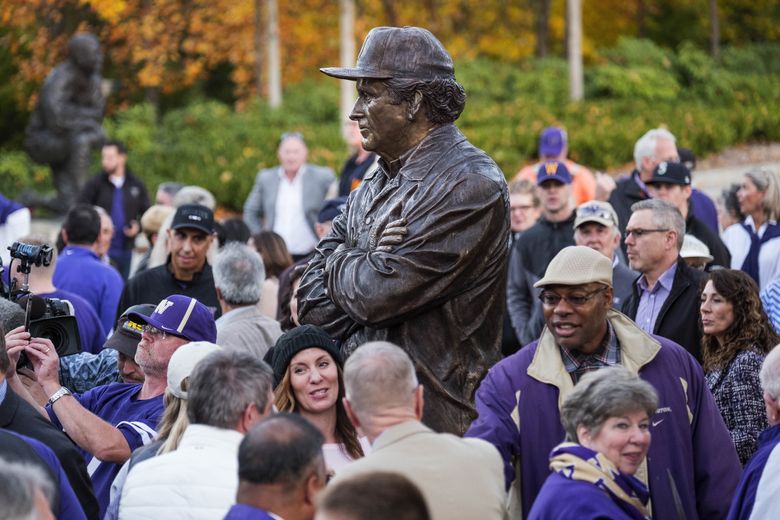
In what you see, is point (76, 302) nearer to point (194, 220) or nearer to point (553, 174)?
point (194, 220)

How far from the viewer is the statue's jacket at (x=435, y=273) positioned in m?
5.73

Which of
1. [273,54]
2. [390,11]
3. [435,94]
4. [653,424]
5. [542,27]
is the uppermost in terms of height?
[390,11]

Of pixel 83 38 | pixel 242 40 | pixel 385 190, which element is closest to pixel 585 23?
pixel 242 40

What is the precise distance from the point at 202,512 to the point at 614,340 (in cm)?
194

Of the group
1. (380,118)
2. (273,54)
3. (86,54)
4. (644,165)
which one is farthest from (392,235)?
(273,54)

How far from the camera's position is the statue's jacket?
5.73 m

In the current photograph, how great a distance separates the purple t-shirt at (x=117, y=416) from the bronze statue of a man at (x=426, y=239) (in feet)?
3.75

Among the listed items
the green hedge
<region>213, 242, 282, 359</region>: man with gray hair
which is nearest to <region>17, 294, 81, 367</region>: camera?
<region>213, 242, 282, 359</region>: man with gray hair

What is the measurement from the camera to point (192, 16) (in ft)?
107

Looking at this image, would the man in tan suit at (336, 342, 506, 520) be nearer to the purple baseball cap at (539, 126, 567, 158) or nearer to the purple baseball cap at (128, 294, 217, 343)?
the purple baseball cap at (128, 294, 217, 343)

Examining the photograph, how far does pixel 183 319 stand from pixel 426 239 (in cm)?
177

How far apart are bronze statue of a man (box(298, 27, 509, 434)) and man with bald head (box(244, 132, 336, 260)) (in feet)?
28.5

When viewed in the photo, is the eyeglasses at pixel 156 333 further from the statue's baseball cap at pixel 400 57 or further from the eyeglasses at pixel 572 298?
the eyeglasses at pixel 572 298

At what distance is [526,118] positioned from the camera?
92.9ft
